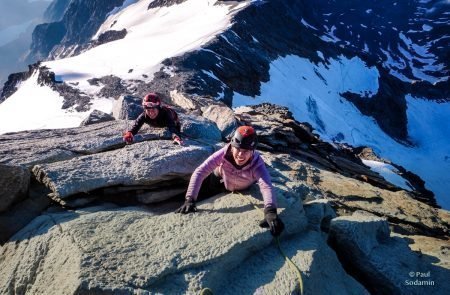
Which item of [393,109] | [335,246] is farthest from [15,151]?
[393,109]

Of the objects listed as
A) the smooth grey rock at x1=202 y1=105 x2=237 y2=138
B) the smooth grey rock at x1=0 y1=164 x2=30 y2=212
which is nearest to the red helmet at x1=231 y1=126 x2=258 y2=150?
the smooth grey rock at x1=0 y1=164 x2=30 y2=212

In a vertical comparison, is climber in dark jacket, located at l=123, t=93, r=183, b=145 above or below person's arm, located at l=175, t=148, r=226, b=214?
above

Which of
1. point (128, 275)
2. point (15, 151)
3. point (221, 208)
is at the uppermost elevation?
point (15, 151)

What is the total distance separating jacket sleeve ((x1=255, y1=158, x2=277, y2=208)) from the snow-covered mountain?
16779 mm

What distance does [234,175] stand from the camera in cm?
855

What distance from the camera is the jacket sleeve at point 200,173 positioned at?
7.94 m

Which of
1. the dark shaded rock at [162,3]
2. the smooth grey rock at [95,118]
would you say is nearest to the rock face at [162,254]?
the smooth grey rock at [95,118]

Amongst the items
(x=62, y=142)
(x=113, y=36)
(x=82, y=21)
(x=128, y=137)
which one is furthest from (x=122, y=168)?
(x=82, y=21)

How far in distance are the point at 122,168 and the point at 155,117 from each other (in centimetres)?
293

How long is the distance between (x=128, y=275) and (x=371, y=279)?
495cm

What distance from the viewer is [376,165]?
27.0m

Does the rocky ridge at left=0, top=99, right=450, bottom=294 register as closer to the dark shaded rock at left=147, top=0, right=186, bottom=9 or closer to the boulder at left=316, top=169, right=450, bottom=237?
the boulder at left=316, top=169, right=450, bottom=237

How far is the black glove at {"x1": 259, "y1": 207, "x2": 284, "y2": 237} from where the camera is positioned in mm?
7308

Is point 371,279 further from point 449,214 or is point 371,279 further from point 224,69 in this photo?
point 224,69
